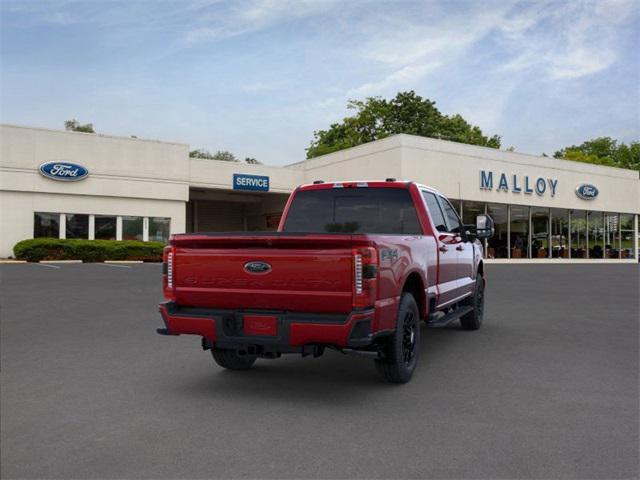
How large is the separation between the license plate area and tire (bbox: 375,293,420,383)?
3.73 ft

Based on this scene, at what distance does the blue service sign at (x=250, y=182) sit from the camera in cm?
3716

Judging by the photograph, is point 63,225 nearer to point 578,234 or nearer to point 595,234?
point 578,234

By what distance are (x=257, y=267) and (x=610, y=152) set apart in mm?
99576

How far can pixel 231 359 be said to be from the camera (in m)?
5.99

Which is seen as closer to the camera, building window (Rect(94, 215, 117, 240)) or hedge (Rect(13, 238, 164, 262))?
hedge (Rect(13, 238, 164, 262))

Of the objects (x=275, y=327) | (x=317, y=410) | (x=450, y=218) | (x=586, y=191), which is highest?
(x=586, y=191)

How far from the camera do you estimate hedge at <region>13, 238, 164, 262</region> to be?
90.1 feet

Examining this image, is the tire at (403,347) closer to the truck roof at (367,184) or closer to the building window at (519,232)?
the truck roof at (367,184)

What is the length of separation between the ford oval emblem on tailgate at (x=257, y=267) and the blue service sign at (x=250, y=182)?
32641mm

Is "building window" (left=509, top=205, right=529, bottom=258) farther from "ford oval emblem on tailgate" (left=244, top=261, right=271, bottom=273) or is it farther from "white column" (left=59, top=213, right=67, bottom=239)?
"ford oval emblem on tailgate" (left=244, top=261, right=271, bottom=273)

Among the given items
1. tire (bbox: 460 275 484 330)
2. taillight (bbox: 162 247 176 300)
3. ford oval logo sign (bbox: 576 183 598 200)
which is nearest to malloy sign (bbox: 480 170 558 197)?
ford oval logo sign (bbox: 576 183 598 200)

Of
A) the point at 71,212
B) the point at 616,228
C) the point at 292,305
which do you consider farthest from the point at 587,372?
the point at 616,228

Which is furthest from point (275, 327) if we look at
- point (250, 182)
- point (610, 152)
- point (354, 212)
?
point (610, 152)

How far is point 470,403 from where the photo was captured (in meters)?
4.86
